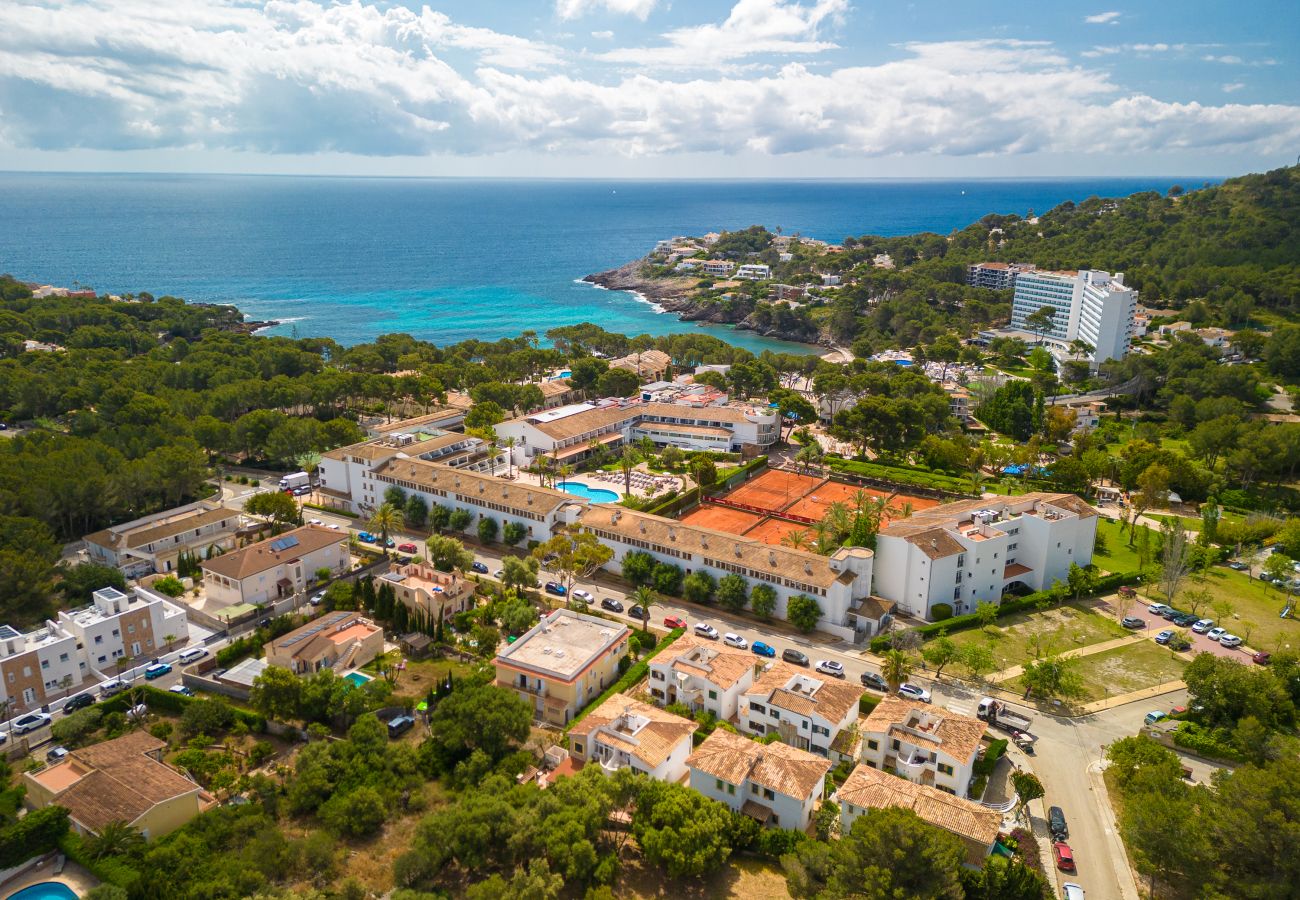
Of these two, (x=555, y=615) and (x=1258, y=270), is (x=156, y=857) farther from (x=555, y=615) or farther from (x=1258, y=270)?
(x=1258, y=270)

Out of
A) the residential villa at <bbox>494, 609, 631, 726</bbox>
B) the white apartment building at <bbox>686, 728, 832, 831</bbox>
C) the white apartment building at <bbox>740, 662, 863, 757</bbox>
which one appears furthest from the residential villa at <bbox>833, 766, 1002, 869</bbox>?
the residential villa at <bbox>494, 609, 631, 726</bbox>

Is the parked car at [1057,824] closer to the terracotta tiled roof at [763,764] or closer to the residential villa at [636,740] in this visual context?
the terracotta tiled roof at [763,764]

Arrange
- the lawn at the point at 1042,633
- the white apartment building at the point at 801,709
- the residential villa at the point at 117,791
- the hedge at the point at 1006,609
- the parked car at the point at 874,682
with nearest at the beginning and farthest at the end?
the residential villa at the point at 117,791
the white apartment building at the point at 801,709
the parked car at the point at 874,682
the hedge at the point at 1006,609
the lawn at the point at 1042,633

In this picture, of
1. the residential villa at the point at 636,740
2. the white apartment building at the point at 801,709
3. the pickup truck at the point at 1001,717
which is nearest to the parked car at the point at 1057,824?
the pickup truck at the point at 1001,717

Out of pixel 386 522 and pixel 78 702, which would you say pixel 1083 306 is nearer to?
pixel 386 522

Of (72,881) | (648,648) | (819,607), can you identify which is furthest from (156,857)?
(819,607)

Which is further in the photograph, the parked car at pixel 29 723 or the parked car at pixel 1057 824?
the parked car at pixel 29 723

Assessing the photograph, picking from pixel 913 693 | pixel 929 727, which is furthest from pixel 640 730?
pixel 913 693
